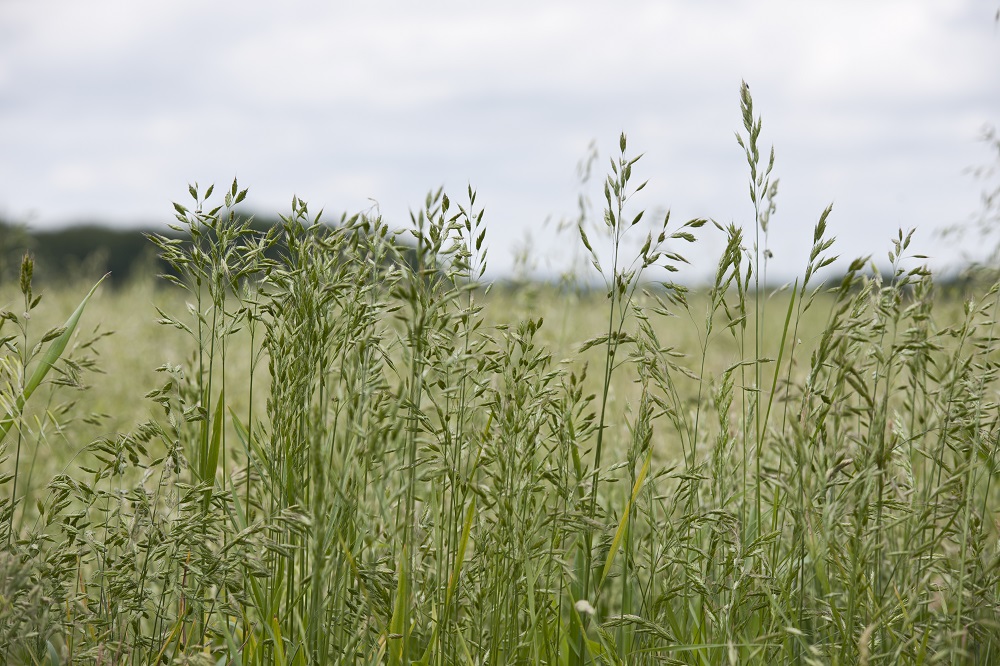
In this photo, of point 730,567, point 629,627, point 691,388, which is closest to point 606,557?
point 629,627

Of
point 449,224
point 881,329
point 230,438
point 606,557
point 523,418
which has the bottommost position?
point 230,438

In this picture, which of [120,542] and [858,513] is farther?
[120,542]

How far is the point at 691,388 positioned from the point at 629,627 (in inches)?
147

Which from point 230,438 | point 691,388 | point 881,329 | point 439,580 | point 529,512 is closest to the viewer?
point 439,580

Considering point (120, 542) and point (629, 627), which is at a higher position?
point (120, 542)

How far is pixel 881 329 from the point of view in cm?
181

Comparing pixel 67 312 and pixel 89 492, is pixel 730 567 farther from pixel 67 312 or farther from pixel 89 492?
pixel 67 312

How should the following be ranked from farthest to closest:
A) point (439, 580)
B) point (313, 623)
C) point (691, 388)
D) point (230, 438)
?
point (691, 388) < point (230, 438) < point (439, 580) < point (313, 623)

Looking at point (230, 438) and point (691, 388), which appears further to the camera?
point (691, 388)

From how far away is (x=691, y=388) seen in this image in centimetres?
546

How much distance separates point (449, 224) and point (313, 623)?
0.87m

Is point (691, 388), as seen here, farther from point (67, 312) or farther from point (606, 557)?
point (67, 312)

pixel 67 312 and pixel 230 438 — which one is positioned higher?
pixel 67 312

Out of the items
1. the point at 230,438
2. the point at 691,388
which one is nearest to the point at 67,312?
the point at 230,438
